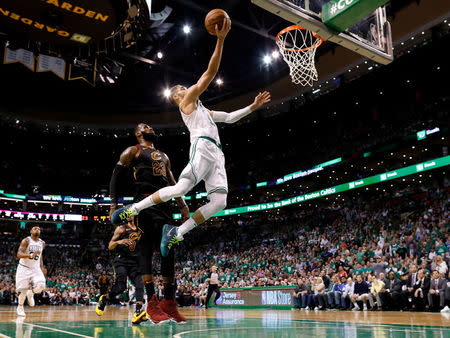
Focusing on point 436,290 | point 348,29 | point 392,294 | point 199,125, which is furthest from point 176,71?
point 199,125

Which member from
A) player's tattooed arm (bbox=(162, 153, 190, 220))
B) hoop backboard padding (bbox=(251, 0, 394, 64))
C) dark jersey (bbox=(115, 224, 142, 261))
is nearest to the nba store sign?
dark jersey (bbox=(115, 224, 142, 261))

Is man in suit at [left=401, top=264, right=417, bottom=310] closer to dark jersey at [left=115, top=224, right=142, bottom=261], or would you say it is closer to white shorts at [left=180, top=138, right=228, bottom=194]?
dark jersey at [left=115, top=224, right=142, bottom=261]

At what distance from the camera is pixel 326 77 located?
2647 centimetres

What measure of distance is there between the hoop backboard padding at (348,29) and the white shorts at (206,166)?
3.25m

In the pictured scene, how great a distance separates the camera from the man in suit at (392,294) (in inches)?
480

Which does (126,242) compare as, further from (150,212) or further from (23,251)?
(150,212)

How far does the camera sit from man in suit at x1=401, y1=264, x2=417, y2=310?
12.1 meters

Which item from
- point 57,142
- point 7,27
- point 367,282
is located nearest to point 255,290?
point 367,282

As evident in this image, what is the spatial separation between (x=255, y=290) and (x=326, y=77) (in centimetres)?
1488

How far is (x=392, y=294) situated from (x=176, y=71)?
21289mm

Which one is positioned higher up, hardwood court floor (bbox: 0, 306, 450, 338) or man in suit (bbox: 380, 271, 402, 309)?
hardwood court floor (bbox: 0, 306, 450, 338)

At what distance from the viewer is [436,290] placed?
36.7 feet

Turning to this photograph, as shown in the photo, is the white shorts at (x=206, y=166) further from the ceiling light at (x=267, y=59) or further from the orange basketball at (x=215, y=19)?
the ceiling light at (x=267, y=59)

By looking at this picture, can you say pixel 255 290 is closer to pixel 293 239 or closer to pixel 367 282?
pixel 367 282
